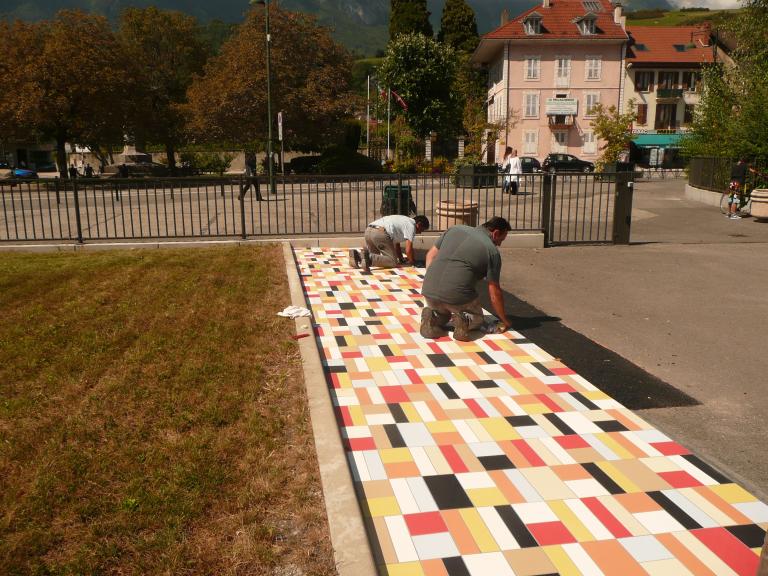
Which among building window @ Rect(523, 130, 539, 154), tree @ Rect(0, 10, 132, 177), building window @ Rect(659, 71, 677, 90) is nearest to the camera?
tree @ Rect(0, 10, 132, 177)

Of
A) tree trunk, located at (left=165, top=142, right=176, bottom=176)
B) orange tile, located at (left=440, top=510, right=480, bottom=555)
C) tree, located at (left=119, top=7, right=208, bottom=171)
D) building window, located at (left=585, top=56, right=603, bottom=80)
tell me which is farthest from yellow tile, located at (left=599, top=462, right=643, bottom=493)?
building window, located at (left=585, top=56, right=603, bottom=80)

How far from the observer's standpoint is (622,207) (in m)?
13.4

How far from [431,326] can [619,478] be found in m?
3.16

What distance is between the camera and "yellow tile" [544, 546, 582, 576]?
3131mm

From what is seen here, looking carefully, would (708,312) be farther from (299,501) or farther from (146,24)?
(146,24)

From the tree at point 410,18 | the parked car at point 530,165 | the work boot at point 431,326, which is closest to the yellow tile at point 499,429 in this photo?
the work boot at point 431,326

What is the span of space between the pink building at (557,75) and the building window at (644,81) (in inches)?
453

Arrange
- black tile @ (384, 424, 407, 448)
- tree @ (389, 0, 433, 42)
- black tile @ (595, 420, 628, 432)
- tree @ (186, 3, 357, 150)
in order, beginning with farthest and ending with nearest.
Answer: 1. tree @ (389, 0, 433, 42)
2. tree @ (186, 3, 357, 150)
3. black tile @ (595, 420, 628, 432)
4. black tile @ (384, 424, 407, 448)

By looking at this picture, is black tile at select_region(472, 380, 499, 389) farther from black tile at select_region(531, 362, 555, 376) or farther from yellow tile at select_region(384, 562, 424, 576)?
yellow tile at select_region(384, 562, 424, 576)

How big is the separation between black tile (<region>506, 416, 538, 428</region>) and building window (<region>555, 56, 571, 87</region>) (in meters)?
53.4

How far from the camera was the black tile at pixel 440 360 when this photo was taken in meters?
6.13

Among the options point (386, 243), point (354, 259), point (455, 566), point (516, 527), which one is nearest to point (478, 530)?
point (516, 527)

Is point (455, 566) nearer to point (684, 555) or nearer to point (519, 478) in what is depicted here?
point (519, 478)

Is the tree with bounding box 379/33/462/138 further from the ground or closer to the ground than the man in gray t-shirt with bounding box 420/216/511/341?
further from the ground
